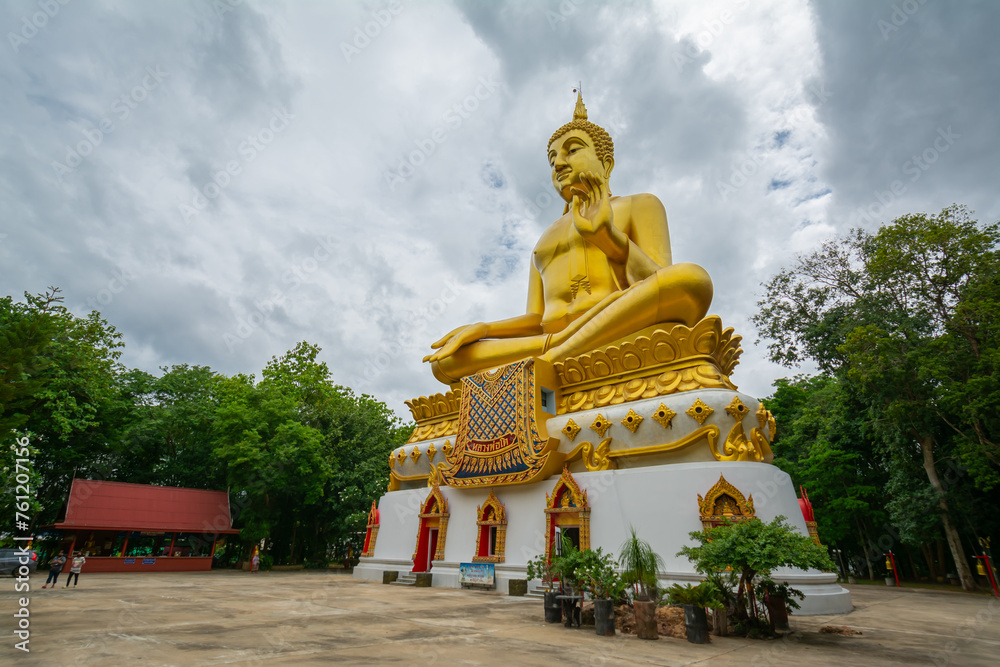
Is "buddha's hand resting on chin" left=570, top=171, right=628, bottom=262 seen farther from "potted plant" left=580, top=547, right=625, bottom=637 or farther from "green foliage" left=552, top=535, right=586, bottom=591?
"potted plant" left=580, top=547, right=625, bottom=637

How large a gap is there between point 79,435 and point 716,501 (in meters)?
23.3

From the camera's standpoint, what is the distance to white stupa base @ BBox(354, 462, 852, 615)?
9.54 m

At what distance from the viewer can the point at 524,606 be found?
9562 mm

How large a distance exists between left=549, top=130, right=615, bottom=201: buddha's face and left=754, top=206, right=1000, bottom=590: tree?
29.1 feet

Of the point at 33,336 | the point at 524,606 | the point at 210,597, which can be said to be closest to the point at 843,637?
the point at 524,606

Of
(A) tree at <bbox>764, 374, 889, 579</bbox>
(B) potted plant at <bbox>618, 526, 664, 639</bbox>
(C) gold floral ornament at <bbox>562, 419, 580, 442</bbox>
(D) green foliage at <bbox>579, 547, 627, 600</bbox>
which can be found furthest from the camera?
(A) tree at <bbox>764, 374, 889, 579</bbox>

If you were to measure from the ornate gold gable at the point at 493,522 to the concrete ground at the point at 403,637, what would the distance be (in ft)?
9.66

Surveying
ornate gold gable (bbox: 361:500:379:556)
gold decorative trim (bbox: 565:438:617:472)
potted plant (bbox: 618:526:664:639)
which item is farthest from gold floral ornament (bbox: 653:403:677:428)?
ornate gold gable (bbox: 361:500:379:556)

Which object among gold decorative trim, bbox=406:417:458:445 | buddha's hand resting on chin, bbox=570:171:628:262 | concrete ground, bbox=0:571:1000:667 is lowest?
concrete ground, bbox=0:571:1000:667

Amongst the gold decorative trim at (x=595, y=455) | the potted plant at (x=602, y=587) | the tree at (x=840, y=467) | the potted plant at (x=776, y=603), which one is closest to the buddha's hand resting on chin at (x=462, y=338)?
the gold decorative trim at (x=595, y=455)

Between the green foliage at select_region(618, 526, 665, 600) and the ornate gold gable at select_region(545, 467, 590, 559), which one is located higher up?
the ornate gold gable at select_region(545, 467, 590, 559)

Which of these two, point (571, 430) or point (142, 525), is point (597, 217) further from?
point (142, 525)

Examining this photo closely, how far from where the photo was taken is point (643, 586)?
701 cm

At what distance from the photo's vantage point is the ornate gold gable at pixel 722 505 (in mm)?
9375
